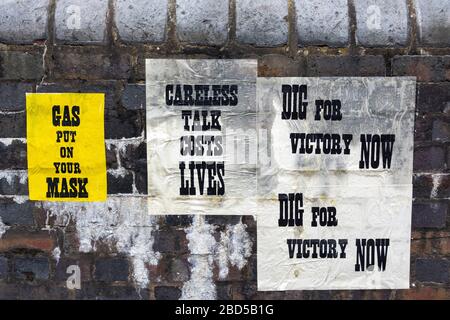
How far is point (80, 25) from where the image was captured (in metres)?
1.88

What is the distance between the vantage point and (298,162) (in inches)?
77.0

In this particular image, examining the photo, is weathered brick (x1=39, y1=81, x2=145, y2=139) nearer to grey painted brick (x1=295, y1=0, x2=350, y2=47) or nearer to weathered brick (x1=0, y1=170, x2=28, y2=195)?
weathered brick (x1=0, y1=170, x2=28, y2=195)

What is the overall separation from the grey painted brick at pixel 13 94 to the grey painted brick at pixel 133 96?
35 centimetres

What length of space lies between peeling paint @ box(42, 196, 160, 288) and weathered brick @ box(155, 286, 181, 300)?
109 millimetres

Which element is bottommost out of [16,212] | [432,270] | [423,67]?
[432,270]

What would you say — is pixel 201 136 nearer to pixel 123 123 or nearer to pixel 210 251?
pixel 123 123

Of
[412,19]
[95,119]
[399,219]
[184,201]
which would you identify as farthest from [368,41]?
[95,119]

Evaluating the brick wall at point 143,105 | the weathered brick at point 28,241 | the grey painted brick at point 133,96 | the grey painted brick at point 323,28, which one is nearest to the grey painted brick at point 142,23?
the brick wall at point 143,105

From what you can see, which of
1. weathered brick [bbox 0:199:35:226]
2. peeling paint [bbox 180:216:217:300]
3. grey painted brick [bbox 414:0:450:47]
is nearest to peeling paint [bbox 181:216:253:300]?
peeling paint [bbox 180:216:217:300]

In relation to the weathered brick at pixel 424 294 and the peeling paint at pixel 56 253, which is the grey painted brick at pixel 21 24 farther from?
the weathered brick at pixel 424 294

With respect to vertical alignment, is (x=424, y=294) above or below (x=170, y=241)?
below

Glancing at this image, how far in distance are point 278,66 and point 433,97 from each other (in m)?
0.58

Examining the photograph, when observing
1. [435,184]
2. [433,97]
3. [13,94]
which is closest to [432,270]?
[435,184]

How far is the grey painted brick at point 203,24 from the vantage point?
1870 millimetres
